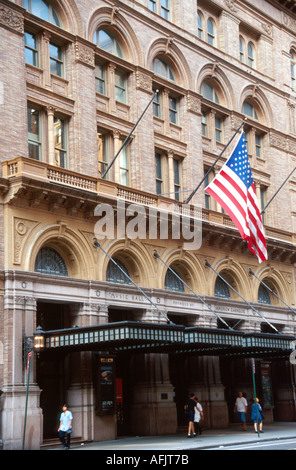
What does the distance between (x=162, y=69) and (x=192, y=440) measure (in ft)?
67.4

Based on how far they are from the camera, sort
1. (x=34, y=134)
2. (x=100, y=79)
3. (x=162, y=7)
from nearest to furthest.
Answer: (x=34, y=134) → (x=100, y=79) → (x=162, y=7)

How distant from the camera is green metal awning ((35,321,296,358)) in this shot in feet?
90.7

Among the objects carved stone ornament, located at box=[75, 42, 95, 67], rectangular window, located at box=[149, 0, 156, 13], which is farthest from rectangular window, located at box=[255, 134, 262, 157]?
carved stone ornament, located at box=[75, 42, 95, 67]

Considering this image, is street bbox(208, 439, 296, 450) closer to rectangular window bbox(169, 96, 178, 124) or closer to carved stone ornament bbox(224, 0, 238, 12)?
rectangular window bbox(169, 96, 178, 124)

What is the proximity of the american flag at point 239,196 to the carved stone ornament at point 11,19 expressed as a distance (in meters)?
10.7

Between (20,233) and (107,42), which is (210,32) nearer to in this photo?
(107,42)

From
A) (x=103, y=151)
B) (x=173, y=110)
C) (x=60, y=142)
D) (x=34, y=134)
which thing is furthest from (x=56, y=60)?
(x=173, y=110)

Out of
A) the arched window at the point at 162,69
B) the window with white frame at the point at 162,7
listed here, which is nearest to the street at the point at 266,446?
the arched window at the point at 162,69

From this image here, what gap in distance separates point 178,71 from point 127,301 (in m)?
14.9

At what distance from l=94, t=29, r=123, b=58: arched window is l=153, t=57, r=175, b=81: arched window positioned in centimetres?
278

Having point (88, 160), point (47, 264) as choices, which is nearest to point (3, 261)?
point (47, 264)

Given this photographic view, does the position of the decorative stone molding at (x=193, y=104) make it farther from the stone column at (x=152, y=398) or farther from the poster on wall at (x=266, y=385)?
the poster on wall at (x=266, y=385)

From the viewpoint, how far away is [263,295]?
147 ft

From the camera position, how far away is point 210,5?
45500mm
